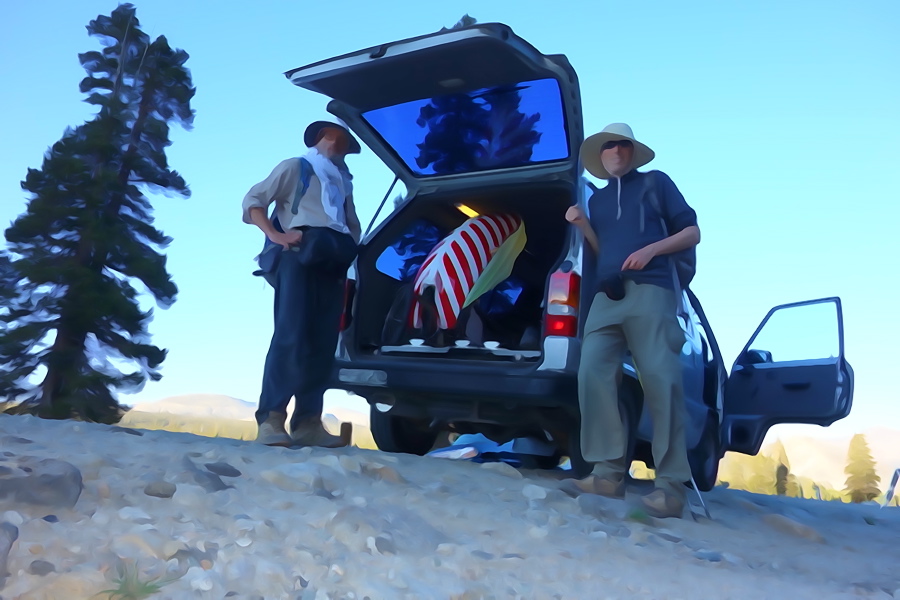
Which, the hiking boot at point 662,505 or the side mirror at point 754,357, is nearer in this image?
the hiking boot at point 662,505

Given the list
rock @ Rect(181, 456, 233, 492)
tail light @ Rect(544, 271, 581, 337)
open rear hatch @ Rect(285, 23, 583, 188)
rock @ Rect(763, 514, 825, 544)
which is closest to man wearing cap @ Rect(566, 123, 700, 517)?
tail light @ Rect(544, 271, 581, 337)

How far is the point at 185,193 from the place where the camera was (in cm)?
1424

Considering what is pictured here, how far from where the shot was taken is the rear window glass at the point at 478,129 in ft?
14.9

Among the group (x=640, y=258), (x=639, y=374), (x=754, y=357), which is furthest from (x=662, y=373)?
(x=754, y=357)

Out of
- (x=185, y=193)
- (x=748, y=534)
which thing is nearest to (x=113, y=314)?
(x=185, y=193)

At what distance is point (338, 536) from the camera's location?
2305 millimetres

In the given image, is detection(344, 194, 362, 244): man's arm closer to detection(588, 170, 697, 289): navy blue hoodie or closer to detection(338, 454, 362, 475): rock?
detection(588, 170, 697, 289): navy blue hoodie

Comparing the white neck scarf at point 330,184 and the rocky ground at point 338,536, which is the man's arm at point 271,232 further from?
the rocky ground at point 338,536

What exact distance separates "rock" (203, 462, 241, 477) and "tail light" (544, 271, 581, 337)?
1.92m

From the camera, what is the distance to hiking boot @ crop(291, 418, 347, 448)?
4.54 meters

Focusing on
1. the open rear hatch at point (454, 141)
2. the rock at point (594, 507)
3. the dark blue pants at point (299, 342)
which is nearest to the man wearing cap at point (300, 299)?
the dark blue pants at point (299, 342)

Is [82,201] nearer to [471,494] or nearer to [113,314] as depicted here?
[113,314]

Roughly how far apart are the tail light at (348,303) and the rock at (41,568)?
3.26 metres

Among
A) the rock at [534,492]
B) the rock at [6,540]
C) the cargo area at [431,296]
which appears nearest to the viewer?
the rock at [6,540]
